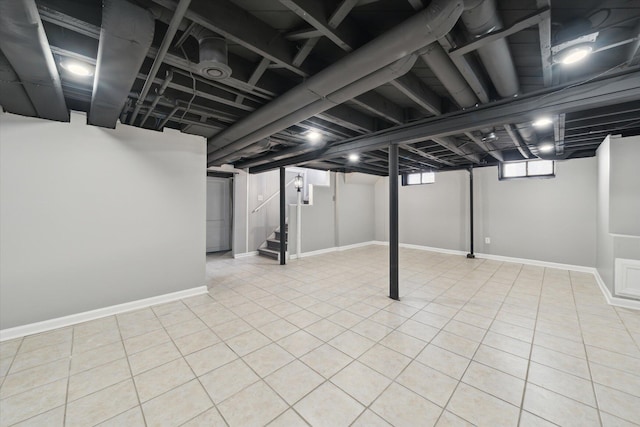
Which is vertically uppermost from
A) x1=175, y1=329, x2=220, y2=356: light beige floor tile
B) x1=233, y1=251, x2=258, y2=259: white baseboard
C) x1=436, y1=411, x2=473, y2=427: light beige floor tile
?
x1=233, y1=251, x2=258, y2=259: white baseboard

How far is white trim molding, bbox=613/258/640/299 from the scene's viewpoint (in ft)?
10.2

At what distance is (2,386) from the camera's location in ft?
5.89

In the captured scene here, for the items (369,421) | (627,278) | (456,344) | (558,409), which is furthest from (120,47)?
(627,278)

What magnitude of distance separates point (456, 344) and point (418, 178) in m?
6.03

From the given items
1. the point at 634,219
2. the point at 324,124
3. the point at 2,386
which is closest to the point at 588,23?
the point at 324,124

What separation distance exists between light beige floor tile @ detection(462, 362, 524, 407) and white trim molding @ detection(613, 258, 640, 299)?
114 inches

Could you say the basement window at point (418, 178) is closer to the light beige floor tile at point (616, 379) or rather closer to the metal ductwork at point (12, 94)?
the light beige floor tile at point (616, 379)

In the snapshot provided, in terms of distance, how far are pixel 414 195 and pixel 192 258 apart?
20.9 feet

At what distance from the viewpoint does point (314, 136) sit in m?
3.59

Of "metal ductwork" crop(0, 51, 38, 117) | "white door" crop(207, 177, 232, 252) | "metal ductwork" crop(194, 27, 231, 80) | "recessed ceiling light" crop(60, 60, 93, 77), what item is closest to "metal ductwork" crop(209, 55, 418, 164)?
"metal ductwork" crop(194, 27, 231, 80)

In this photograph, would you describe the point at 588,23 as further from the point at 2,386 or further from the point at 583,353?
the point at 2,386

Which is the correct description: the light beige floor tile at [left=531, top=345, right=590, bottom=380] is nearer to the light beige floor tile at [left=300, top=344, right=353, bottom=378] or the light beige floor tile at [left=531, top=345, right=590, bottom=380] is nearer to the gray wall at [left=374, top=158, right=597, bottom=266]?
the light beige floor tile at [left=300, top=344, right=353, bottom=378]

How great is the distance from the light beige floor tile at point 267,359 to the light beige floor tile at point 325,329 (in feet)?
1.39

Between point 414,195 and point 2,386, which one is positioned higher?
point 414,195
